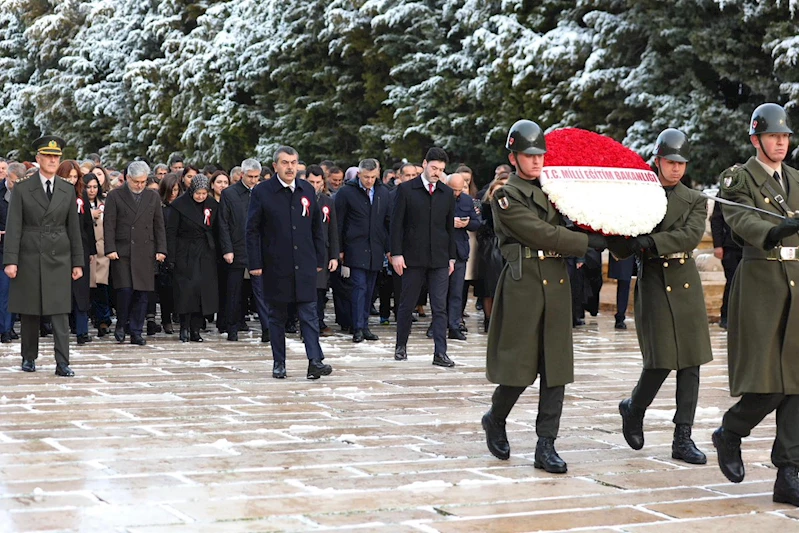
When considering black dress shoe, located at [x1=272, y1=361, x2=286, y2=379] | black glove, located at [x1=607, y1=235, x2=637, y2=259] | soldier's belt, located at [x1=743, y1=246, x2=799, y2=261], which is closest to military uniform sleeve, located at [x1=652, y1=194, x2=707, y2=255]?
black glove, located at [x1=607, y1=235, x2=637, y2=259]

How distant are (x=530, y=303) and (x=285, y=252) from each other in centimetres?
414

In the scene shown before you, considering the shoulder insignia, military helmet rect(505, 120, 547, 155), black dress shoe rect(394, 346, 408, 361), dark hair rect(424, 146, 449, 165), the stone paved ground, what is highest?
dark hair rect(424, 146, 449, 165)

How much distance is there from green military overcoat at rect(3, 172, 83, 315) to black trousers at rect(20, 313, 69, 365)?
94 mm

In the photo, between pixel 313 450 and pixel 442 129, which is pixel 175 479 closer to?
pixel 313 450

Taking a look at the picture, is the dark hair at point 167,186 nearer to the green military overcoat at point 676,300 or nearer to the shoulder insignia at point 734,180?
the green military overcoat at point 676,300

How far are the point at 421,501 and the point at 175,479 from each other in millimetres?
1295

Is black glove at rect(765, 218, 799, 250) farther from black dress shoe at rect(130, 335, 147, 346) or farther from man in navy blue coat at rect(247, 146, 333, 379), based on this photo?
black dress shoe at rect(130, 335, 147, 346)

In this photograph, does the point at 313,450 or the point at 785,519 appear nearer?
the point at 785,519

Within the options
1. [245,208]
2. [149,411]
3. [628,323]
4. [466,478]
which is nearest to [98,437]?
[149,411]

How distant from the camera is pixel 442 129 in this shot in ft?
81.5

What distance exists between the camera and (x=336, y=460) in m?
7.13

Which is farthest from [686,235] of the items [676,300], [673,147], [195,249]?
[195,249]

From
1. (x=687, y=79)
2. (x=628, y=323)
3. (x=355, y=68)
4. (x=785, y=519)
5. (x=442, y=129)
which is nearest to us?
(x=785, y=519)

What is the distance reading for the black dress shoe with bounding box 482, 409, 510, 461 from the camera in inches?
284
